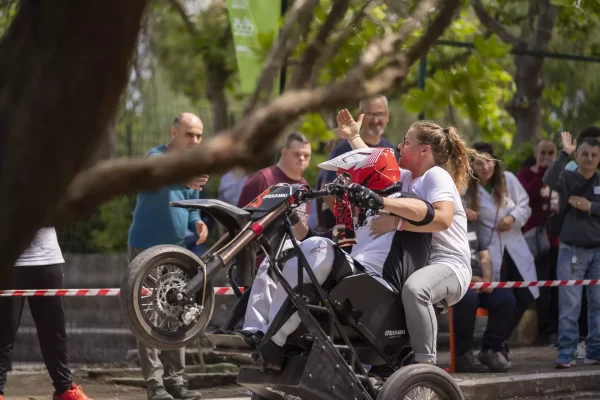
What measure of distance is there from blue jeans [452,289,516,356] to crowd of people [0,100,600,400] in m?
0.01

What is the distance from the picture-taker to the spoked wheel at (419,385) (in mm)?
6027

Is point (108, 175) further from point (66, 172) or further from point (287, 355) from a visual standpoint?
point (287, 355)

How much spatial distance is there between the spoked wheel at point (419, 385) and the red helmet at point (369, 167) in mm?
1072

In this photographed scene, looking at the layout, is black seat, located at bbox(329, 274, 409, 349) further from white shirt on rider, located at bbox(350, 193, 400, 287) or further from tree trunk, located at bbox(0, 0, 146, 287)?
tree trunk, located at bbox(0, 0, 146, 287)

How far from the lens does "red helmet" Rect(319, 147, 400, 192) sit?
21.2 ft

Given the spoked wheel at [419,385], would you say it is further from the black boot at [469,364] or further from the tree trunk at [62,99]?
the tree trunk at [62,99]

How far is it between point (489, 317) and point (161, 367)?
343cm

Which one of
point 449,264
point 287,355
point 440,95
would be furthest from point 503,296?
point 287,355

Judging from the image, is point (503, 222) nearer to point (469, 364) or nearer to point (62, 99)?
point (469, 364)

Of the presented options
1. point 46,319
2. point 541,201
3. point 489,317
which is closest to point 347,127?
point 46,319

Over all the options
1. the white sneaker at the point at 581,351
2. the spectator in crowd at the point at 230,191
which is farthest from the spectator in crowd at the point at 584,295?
the spectator in crowd at the point at 230,191

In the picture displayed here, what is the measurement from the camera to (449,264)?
6660mm

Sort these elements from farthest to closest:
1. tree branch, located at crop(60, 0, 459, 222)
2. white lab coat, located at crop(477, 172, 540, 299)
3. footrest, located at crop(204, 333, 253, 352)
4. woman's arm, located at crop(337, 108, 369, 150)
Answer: white lab coat, located at crop(477, 172, 540, 299), woman's arm, located at crop(337, 108, 369, 150), footrest, located at crop(204, 333, 253, 352), tree branch, located at crop(60, 0, 459, 222)

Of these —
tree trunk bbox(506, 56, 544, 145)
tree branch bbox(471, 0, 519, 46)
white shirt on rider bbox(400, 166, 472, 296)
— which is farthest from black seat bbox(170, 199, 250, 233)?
tree trunk bbox(506, 56, 544, 145)
